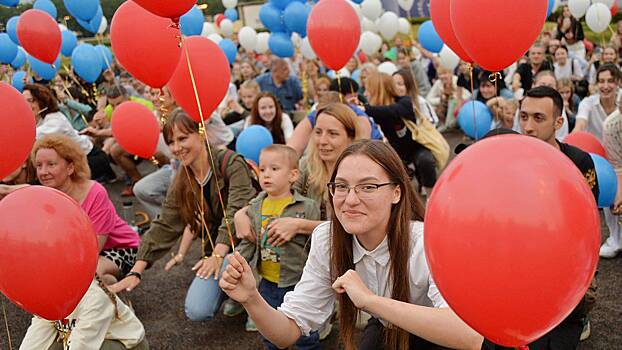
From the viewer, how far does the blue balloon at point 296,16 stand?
7700mm

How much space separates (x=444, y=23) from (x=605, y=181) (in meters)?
1.50

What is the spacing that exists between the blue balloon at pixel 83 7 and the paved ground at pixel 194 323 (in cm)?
325

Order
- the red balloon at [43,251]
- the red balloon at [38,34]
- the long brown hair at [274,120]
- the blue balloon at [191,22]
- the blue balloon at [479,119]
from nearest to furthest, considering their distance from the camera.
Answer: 1. the red balloon at [43,251]
2. the red balloon at [38,34]
3. the long brown hair at [274,120]
4. the blue balloon at [479,119]
5. the blue balloon at [191,22]

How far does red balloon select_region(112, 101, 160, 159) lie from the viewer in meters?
4.71

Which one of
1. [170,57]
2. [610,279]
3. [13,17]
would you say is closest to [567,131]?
[610,279]

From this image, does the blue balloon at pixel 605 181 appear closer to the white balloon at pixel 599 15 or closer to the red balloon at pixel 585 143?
the red balloon at pixel 585 143

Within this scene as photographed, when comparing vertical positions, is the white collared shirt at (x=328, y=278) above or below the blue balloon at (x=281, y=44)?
above

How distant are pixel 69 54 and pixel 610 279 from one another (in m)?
7.63

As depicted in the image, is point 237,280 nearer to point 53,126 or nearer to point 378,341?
point 378,341

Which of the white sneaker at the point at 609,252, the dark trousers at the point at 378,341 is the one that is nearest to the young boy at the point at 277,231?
the dark trousers at the point at 378,341

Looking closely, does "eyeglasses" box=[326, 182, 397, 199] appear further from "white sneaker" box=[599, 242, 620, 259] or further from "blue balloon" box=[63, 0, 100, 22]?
"blue balloon" box=[63, 0, 100, 22]

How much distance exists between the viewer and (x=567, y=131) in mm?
5320

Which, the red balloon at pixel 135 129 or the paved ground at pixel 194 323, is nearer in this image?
the paved ground at pixel 194 323

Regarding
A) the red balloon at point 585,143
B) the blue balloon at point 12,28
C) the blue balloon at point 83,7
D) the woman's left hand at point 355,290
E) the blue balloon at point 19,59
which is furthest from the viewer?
the blue balloon at point 19,59
